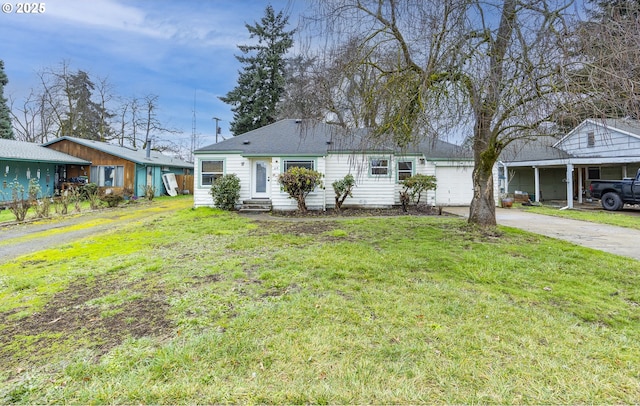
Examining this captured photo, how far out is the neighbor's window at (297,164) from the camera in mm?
12679

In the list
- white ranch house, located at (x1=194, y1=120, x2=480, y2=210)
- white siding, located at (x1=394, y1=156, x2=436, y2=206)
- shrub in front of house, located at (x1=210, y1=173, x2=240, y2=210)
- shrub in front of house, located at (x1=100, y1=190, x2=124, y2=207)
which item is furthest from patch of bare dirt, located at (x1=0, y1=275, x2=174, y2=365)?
shrub in front of house, located at (x1=100, y1=190, x2=124, y2=207)

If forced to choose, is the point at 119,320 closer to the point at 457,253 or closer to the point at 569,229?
the point at 457,253

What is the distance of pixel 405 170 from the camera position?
13.8 metres

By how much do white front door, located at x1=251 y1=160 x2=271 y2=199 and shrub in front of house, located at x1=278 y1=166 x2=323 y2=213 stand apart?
1508mm

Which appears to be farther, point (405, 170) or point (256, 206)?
point (405, 170)

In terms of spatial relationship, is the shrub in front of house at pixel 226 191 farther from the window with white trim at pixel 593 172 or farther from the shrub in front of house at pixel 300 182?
the window with white trim at pixel 593 172

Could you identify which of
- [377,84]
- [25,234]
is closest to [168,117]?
[25,234]

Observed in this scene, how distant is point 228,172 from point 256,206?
2.01m

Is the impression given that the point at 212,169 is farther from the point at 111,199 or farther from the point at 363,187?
the point at 363,187

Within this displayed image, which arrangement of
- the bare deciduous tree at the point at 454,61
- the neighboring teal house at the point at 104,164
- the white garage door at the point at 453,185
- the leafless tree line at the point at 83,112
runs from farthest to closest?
the leafless tree line at the point at 83,112 → the neighboring teal house at the point at 104,164 → the white garage door at the point at 453,185 → the bare deciduous tree at the point at 454,61

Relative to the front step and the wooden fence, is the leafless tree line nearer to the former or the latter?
the wooden fence

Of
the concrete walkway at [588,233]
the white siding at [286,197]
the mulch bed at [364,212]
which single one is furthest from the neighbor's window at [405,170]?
the concrete walkway at [588,233]

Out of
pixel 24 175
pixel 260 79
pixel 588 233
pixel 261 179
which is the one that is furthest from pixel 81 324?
pixel 260 79

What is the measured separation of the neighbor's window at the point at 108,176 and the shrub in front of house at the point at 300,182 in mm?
13528
